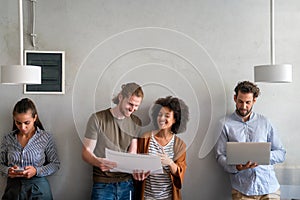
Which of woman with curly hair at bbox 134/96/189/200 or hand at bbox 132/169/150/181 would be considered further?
hand at bbox 132/169/150/181

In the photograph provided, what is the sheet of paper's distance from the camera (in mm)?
2105

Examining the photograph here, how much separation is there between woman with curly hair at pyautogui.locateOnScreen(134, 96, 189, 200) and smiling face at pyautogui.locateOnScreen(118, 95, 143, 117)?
0.10m

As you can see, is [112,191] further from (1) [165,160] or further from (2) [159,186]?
(1) [165,160]

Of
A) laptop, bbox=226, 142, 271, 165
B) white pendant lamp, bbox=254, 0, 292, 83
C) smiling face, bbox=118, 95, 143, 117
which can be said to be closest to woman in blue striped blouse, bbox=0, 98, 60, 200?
smiling face, bbox=118, 95, 143, 117

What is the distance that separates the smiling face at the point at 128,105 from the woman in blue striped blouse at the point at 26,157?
0.96 m

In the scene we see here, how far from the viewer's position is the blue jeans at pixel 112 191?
8.39 ft

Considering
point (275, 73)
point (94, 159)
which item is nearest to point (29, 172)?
point (94, 159)

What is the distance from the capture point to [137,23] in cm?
278

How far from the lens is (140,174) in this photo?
2.47 meters

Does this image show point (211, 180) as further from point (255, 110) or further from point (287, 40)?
point (287, 40)

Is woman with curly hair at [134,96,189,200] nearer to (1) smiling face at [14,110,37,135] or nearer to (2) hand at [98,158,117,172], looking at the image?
(2) hand at [98,158,117,172]

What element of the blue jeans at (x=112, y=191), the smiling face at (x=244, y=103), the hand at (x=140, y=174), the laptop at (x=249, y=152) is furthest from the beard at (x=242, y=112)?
the blue jeans at (x=112, y=191)

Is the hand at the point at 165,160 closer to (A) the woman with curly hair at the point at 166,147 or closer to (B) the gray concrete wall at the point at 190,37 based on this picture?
(A) the woman with curly hair at the point at 166,147

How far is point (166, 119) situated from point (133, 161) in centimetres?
50
